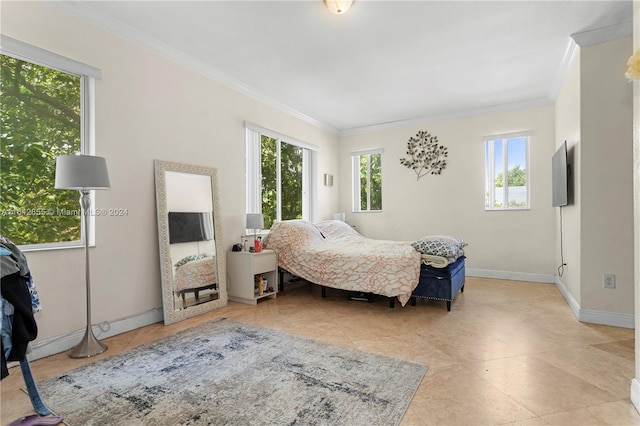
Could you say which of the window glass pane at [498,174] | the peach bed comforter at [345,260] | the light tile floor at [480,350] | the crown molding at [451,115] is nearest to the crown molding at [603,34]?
the crown molding at [451,115]

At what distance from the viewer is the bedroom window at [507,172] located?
4996 mm

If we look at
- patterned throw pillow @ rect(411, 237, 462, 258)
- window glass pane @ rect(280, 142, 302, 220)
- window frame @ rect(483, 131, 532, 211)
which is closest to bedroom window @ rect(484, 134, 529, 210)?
window frame @ rect(483, 131, 532, 211)

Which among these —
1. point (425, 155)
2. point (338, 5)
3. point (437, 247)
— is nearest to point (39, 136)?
point (338, 5)

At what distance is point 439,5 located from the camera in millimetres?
2594

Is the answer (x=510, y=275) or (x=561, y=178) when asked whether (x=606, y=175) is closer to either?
(x=561, y=178)

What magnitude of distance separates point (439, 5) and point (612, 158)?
2.14 meters

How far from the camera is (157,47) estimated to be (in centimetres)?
318

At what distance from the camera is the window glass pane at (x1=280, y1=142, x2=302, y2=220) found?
5.19 meters

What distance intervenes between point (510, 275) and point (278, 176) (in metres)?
3.92

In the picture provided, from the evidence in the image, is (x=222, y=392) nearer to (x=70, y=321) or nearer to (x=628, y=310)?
(x=70, y=321)

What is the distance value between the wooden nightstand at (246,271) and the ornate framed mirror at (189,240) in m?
0.16

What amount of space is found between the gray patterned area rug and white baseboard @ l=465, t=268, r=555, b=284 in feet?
11.8

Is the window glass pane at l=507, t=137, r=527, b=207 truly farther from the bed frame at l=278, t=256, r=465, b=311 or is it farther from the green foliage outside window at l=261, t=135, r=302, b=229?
the green foliage outside window at l=261, t=135, r=302, b=229

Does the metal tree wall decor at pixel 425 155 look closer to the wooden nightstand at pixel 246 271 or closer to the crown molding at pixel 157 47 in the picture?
the crown molding at pixel 157 47
